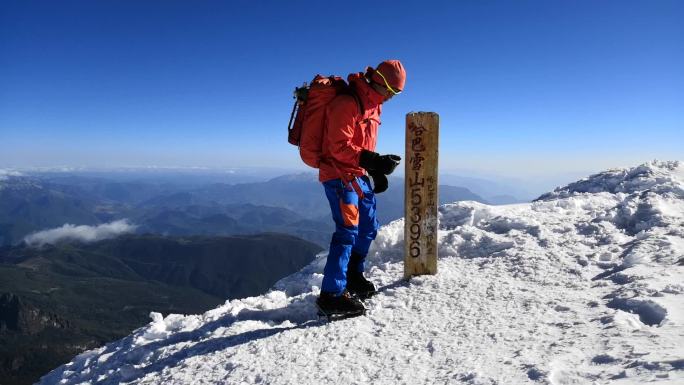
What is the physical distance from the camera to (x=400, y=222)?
1013 centimetres

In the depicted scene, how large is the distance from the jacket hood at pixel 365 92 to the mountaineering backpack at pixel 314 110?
107mm

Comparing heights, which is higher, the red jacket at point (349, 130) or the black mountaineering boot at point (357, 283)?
the red jacket at point (349, 130)

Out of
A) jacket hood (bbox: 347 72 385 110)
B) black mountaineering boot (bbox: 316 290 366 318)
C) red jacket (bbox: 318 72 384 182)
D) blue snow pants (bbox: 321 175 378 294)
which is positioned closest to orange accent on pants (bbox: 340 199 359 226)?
blue snow pants (bbox: 321 175 378 294)

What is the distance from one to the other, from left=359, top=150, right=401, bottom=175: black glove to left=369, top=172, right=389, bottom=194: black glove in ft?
0.64

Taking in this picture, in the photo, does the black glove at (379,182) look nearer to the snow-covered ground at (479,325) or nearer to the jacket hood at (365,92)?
the jacket hood at (365,92)

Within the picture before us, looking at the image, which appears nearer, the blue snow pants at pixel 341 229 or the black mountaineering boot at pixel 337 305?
the blue snow pants at pixel 341 229

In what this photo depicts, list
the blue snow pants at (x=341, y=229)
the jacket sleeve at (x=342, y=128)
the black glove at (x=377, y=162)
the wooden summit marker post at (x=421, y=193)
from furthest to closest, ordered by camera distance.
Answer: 1. the wooden summit marker post at (x=421, y=193)
2. the blue snow pants at (x=341, y=229)
3. the black glove at (x=377, y=162)
4. the jacket sleeve at (x=342, y=128)

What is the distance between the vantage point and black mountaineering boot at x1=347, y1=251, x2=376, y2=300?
613cm

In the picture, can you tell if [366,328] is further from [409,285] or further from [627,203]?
[627,203]

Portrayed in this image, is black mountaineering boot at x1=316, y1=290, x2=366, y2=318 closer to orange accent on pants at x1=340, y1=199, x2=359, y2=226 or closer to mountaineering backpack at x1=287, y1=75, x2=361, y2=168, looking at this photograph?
orange accent on pants at x1=340, y1=199, x2=359, y2=226

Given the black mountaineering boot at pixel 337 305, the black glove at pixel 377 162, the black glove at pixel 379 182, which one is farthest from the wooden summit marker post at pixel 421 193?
the black mountaineering boot at pixel 337 305

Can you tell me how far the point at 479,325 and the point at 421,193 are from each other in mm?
2288

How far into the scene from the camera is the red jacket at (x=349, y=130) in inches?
195

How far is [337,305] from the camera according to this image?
5336mm
